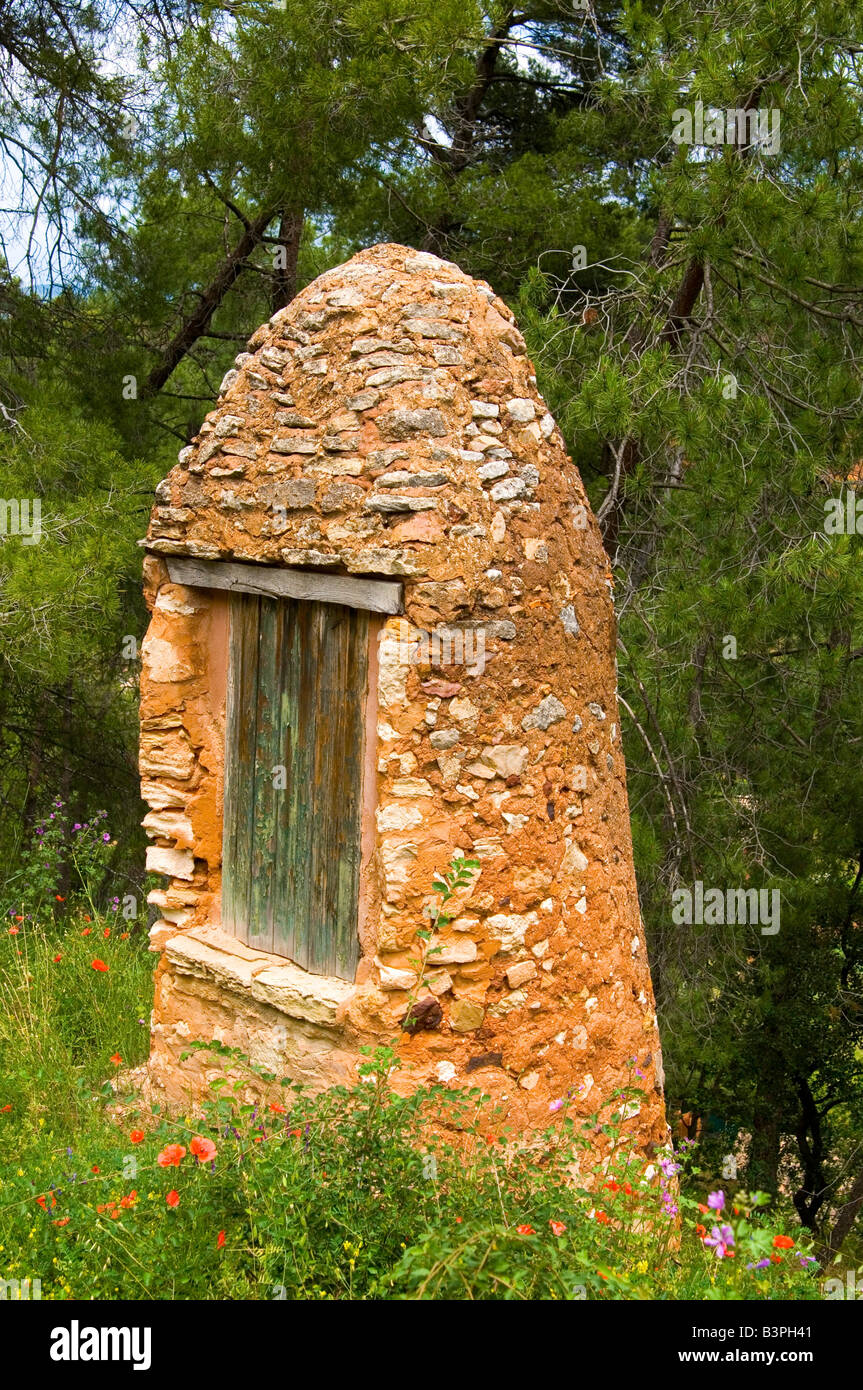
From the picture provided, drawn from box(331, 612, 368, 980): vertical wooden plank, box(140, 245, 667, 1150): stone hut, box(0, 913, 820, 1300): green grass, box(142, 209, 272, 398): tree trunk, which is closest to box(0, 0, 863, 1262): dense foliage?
box(142, 209, 272, 398): tree trunk

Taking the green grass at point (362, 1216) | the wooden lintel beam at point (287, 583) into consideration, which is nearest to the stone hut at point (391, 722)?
the wooden lintel beam at point (287, 583)

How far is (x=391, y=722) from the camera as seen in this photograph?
433cm

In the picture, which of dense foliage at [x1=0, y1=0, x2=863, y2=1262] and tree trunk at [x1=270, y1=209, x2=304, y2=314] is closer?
dense foliage at [x1=0, y1=0, x2=863, y2=1262]

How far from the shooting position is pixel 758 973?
10688 millimetres

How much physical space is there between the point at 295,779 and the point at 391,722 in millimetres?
666

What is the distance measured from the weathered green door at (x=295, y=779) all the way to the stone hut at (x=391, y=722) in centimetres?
1

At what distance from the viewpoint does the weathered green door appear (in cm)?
461

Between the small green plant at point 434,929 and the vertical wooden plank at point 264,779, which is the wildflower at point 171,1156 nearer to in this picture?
the small green plant at point 434,929

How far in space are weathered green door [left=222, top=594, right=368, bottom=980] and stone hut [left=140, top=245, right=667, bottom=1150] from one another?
0.04 ft

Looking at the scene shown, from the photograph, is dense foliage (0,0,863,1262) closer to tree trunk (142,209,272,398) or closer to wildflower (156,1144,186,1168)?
tree trunk (142,209,272,398)

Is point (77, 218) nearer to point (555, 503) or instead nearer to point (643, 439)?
point (643, 439)

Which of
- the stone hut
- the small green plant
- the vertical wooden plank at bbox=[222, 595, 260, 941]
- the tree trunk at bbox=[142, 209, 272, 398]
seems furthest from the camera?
the tree trunk at bbox=[142, 209, 272, 398]

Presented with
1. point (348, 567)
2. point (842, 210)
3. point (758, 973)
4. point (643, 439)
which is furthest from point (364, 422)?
point (758, 973)
